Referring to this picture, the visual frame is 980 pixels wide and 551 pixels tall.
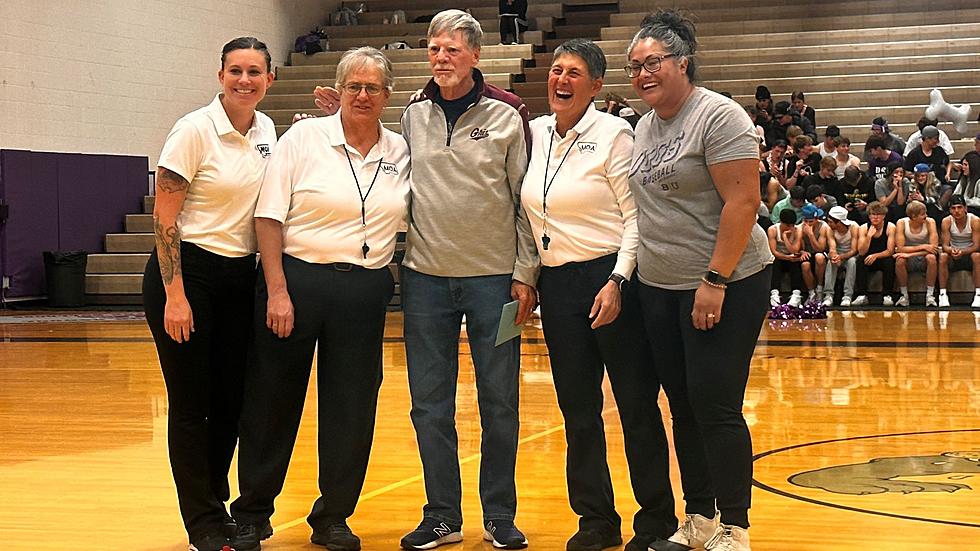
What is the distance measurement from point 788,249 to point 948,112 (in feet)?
12.5

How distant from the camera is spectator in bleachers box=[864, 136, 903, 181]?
13.7 meters

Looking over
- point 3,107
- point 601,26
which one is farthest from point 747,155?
point 601,26

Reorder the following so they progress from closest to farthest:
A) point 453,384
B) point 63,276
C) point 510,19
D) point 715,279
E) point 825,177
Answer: point 715,279
point 453,384
point 825,177
point 63,276
point 510,19

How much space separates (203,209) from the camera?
373 cm

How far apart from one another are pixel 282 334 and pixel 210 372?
268 mm

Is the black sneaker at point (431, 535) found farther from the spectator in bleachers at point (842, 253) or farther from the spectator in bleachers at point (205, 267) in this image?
the spectator in bleachers at point (842, 253)

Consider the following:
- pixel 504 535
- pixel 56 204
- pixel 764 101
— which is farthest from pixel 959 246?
pixel 504 535

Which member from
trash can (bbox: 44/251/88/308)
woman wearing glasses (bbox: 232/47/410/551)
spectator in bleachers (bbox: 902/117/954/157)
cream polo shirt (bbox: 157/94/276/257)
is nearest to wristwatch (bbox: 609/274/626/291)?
woman wearing glasses (bbox: 232/47/410/551)

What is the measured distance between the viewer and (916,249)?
12.5 meters

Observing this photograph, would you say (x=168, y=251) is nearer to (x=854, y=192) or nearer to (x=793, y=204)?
(x=793, y=204)

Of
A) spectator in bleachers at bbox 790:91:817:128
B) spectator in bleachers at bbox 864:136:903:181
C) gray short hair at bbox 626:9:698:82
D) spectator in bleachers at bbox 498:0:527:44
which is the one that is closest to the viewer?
gray short hair at bbox 626:9:698:82

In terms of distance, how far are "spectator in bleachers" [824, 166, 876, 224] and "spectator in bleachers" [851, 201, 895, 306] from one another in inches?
11.9

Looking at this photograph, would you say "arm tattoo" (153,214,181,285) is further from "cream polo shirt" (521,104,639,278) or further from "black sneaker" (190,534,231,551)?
"cream polo shirt" (521,104,639,278)

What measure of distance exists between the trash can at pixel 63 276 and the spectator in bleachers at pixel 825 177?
8.00m
